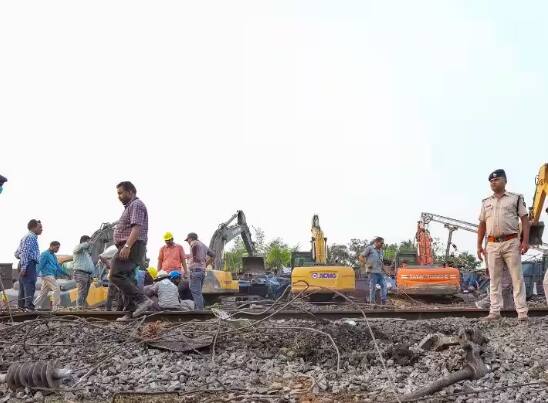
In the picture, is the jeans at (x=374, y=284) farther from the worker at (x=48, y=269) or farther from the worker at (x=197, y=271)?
the worker at (x=48, y=269)

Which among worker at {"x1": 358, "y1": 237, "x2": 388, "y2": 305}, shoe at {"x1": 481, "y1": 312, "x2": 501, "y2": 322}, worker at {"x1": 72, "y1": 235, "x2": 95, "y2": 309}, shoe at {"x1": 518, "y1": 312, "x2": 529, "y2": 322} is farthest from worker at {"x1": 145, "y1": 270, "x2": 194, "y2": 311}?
worker at {"x1": 358, "y1": 237, "x2": 388, "y2": 305}

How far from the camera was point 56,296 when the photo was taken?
1288 cm

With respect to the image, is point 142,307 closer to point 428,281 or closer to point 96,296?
point 96,296

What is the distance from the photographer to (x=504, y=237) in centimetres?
772

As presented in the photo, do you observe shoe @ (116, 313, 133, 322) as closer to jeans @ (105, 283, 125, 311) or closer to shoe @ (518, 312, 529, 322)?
jeans @ (105, 283, 125, 311)

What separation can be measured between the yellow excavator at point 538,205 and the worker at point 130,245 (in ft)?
30.7

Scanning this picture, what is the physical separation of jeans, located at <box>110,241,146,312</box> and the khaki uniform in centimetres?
446

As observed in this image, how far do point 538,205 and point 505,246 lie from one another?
714 centimetres

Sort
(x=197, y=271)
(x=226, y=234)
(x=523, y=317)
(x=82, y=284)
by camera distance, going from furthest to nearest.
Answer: (x=226, y=234) → (x=82, y=284) → (x=197, y=271) → (x=523, y=317)

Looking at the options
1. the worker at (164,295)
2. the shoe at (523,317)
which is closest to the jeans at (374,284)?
the worker at (164,295)

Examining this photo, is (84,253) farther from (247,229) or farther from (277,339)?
(247,229)

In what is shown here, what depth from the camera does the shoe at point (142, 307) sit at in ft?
25.1

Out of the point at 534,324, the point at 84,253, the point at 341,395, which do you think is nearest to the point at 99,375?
the point at 341,395

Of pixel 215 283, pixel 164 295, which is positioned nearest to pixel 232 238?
pixel 215 283
